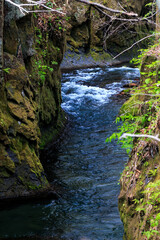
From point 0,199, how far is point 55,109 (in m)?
5.02

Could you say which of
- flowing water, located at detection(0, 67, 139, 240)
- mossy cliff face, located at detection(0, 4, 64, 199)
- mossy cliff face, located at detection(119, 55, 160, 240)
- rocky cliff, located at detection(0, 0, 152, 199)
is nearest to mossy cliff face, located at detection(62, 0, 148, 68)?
flowing water, located at detection(0, 67, 139, 240)

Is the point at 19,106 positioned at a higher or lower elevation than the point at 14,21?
lower

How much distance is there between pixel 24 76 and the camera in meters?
6.50

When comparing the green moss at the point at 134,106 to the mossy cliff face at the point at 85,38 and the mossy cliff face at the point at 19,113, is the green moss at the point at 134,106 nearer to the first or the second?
the mossy cliff face at the point at 19,113

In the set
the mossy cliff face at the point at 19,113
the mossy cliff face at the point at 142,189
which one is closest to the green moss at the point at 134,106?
the mossy cliff face at the point at 142,189

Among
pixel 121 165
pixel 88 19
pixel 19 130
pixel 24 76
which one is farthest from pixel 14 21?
pixel 88 19

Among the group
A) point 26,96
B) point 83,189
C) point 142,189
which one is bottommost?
point 83,189

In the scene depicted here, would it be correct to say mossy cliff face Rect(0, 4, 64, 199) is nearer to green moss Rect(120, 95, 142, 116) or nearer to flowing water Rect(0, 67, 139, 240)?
flowing water Rect(0, 67, 139, 240)

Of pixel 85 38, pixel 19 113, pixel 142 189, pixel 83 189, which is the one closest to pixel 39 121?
pixel 19 113

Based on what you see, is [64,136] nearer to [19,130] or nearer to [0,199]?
[19,130]

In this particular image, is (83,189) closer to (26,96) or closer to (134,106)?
(26,96)

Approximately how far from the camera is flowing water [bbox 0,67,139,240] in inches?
195

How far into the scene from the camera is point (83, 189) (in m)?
6.55

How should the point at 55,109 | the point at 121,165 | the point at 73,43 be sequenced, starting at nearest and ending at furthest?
the point at 121,165 < the point at 55,109 < the point at 73,43
